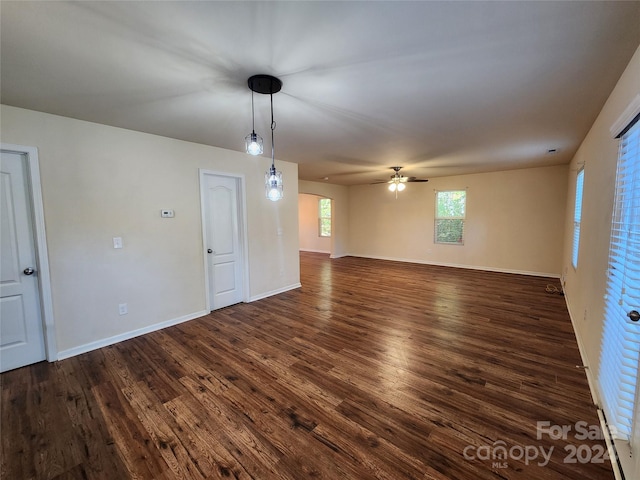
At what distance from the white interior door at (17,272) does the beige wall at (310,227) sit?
767 centimetres

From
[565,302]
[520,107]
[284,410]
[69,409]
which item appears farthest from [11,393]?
[565,302]

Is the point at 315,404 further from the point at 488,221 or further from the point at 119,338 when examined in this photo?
the point at 488,221

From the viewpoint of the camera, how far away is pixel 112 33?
152cm

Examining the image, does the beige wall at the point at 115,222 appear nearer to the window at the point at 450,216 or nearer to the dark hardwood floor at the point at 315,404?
the dark hardwood floor at the point at 315,404

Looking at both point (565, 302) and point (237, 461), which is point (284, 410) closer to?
point (237, 461)

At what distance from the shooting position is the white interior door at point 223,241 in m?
4.06

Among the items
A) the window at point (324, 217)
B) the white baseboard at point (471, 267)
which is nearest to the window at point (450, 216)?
the white baseboard at point (471, 267)

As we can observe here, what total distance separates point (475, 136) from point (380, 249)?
5.45 meters

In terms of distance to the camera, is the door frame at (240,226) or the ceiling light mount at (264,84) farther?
the door frame at (240,226)

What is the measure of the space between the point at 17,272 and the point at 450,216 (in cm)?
800

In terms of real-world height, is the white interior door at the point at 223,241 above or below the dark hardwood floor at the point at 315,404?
above

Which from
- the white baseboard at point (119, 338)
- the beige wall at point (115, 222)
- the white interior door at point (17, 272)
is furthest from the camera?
the white baseboard at point (119, 338)

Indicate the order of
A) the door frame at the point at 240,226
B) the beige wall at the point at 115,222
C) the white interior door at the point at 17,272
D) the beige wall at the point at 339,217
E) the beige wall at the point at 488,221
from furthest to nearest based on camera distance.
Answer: the beige wall at the point at 339,217 → the beige wall at the point at 488,221 → the door frame at the point at 240,226 → the beige wall at the point at 115,222 → the white interior door at the point at 17,272

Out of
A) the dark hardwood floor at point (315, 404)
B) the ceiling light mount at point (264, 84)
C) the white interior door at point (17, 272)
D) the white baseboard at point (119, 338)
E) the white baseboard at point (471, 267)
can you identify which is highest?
the ceiling light mount at point (264, 84)
